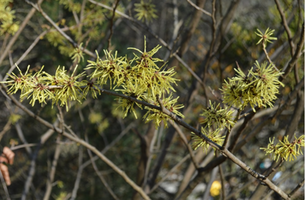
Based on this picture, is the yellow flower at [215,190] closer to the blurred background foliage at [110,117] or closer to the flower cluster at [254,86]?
the blurred background foliage at [110,117]

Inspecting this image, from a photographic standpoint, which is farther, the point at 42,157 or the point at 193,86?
the point at 42,157

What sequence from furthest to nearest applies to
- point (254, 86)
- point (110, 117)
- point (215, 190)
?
point (110, 117), point (215, 190), point (254, 86)

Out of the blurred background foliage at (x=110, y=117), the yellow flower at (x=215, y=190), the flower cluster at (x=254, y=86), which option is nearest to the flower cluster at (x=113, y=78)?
the flower cluster at (x=254, y=86)

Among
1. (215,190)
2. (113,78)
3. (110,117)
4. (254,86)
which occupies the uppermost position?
(254,86)

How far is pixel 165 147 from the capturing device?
237 cm

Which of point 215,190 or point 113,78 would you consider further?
point 215,190

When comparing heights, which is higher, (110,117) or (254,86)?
(254,86)

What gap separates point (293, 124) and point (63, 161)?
394 centimetres

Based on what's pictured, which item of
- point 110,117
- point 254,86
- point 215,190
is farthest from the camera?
point 110,117

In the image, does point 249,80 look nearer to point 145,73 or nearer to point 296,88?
point 145,73

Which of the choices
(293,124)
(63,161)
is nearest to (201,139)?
(293,124)

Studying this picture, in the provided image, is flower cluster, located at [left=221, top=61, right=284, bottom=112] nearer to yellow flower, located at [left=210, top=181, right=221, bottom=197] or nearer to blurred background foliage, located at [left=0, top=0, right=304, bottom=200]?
blurred background foliage, located at [left=0, top=0, right=304, bottom=200]

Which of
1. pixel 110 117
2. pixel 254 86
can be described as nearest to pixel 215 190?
pixel 110 117

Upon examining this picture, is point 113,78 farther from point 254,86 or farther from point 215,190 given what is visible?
point 215,190
